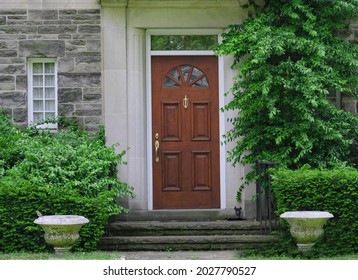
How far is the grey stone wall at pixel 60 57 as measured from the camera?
1146cm

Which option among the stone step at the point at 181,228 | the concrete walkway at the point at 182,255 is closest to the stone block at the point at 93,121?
the stone step at the point at 181,228

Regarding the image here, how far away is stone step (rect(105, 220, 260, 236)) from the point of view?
10.5m

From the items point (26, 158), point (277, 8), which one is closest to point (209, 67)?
point (277, 8)

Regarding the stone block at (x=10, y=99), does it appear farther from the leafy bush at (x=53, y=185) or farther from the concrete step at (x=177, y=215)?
the concrete step at (x=177, y=215)

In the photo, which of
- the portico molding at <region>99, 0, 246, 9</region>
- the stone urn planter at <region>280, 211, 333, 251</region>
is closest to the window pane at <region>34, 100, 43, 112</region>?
the portico molding at <region>99, 0, 246, 9</region>

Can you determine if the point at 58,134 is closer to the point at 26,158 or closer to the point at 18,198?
the point at 26,158

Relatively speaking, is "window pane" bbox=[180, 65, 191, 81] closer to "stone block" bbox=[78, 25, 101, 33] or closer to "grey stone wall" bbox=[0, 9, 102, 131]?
"grey stone wall" bbox=[0, 9, 102, 131]

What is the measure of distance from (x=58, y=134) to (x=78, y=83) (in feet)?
2.84

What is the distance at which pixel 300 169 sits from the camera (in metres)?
9.96

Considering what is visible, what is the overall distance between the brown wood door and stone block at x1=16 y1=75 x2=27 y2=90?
1.94m

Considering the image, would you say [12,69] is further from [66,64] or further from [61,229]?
[61,229]

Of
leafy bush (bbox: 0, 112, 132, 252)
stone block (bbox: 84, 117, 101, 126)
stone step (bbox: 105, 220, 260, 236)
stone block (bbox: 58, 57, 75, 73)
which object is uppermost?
stone block (bbox: 58, 57, 75, 73)

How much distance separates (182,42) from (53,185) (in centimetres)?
345

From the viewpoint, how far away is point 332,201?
9.32 meters
